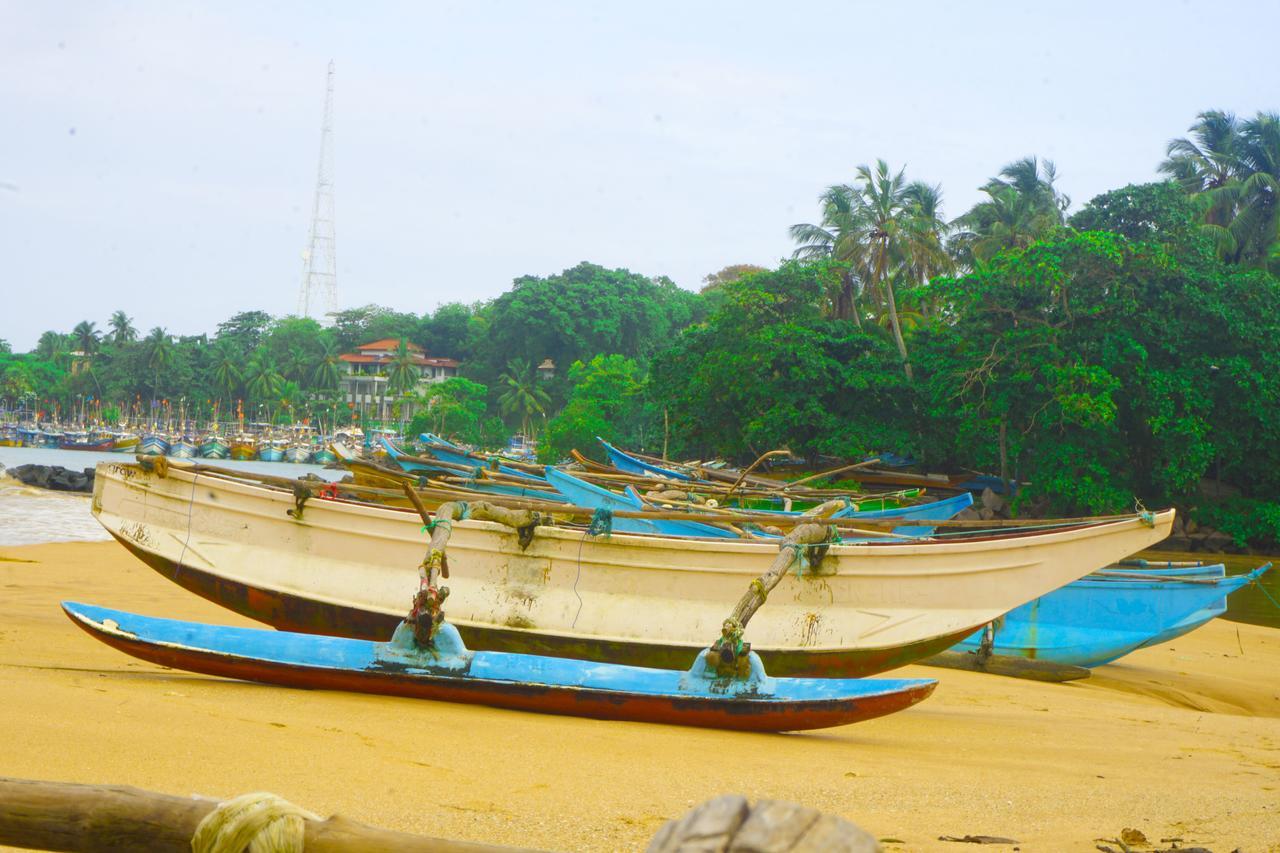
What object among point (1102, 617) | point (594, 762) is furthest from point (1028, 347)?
point (594, 762)

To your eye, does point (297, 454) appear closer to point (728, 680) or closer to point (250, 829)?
point (728, 680)

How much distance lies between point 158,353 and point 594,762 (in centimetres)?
9403

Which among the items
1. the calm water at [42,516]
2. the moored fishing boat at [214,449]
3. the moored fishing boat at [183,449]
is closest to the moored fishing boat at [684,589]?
the calm water at [42,516]

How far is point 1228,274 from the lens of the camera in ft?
92.0

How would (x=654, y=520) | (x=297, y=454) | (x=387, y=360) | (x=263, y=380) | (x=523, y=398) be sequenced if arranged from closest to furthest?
(x=654, y=520), (x=523, y=398), (x=297, y=454), (x=263, y=380), (x=387, y=360)

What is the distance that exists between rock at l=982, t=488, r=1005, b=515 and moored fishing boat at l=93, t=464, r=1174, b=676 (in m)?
24.7

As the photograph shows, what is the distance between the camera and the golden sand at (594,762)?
4.16 m

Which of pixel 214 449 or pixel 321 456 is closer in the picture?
pixel 214 449

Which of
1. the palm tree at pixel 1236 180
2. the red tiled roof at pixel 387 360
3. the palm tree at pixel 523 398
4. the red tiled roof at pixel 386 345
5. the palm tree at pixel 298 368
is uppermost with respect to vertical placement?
the palm tree at pixel 1236 180

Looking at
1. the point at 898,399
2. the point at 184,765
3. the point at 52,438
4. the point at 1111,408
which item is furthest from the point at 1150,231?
the point at 52,438

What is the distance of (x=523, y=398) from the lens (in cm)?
7081

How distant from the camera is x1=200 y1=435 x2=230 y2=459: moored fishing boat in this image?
80500 mm

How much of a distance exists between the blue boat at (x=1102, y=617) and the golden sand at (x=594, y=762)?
3228mm

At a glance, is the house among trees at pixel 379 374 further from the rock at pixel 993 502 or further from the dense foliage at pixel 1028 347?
the rock at pixel 993 502
